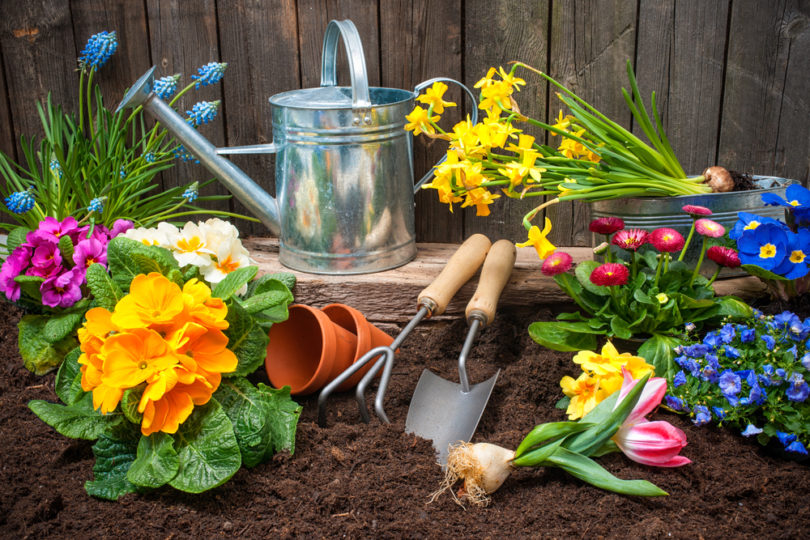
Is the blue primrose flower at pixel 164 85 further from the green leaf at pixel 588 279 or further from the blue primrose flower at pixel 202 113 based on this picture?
the green leaf at pixel 588 279

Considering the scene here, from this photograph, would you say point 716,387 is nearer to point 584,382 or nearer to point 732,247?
point 584,382

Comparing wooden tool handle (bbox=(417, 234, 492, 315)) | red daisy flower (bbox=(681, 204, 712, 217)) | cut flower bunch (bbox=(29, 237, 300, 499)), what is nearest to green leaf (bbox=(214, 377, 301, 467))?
cut flower bunch (bbox=(29, 237, 300, 499))

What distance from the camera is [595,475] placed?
1.26 m

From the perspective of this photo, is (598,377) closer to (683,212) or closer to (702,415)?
(702,415)

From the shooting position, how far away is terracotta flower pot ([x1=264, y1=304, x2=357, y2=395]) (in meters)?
1.64

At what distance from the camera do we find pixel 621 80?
205cm

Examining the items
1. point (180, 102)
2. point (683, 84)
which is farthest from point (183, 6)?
point (683, 84)

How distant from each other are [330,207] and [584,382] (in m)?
0.87

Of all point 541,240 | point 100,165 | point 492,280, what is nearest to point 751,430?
point 541,240

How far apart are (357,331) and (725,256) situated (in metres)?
0.88

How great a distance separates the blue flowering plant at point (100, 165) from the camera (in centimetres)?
202

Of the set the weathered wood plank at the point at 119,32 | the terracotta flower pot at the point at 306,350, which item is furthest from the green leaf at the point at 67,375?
the weathered wood plank at the point at 119,32

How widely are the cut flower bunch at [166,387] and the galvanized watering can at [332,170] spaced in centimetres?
51

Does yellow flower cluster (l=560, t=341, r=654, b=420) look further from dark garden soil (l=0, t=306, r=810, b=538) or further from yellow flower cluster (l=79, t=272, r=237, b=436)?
yellow flower cluster (l=79, t=272, r=237, b=436)
